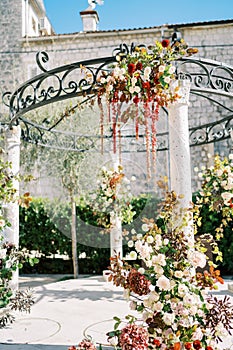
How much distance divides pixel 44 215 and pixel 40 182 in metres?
1.61

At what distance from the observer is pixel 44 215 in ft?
24.6

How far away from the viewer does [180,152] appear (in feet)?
10.1

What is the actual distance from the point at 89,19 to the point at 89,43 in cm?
97

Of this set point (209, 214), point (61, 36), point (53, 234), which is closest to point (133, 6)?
point (209, 214)

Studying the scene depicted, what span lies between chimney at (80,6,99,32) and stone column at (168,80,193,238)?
30.2 ft

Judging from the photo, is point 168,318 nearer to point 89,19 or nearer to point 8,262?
point 8,262

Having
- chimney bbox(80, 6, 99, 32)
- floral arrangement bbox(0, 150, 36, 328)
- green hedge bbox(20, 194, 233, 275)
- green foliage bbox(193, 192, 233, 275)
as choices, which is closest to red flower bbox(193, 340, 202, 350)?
floral arrangement bbox(0, 150, 36, 328)

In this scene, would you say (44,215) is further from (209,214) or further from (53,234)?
(209,214)

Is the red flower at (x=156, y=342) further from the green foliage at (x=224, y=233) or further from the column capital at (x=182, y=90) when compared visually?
the green foliage at (x=224, y=233)

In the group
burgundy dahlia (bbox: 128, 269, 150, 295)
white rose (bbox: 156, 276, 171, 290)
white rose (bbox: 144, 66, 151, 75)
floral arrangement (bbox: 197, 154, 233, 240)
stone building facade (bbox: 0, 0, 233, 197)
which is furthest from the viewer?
stone building facade (bbox: 0, 0, 233, 197)

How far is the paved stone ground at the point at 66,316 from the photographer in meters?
3.23

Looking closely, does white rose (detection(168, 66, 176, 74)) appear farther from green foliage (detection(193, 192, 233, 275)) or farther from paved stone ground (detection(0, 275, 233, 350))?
green foliage (detection(193, 192, 233, 275))

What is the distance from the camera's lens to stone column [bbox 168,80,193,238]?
306cm

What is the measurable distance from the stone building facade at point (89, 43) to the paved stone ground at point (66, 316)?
6031 millimetres
